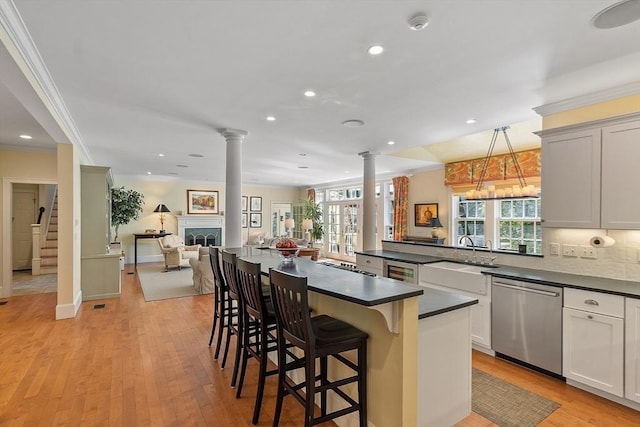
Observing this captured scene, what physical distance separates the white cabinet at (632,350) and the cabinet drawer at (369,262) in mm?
2545

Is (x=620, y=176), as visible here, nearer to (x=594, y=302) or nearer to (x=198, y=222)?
(x=594, y=302)

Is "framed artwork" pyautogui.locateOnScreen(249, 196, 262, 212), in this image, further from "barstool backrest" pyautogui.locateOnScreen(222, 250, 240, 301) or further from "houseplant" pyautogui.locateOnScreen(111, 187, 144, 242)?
"barstool backrest" pyautogui.locateOnScreen(222, 250, 240, 301)

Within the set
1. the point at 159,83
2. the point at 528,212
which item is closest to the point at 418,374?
the point at 159,83

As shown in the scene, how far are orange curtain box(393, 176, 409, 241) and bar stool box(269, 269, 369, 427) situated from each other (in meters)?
6.03

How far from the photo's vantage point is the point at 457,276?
3428mm

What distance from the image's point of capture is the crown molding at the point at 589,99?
109 inches

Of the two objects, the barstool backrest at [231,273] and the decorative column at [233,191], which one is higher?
the decorative column at [233,191]

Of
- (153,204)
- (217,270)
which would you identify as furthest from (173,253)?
(217,270)

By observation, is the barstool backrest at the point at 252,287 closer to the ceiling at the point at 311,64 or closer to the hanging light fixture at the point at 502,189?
the ceiling at the point at 311,64

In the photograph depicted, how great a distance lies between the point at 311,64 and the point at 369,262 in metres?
3.04

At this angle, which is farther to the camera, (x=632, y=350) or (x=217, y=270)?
(x=217, y=270)

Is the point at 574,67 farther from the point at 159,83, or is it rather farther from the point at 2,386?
the point at 2,386

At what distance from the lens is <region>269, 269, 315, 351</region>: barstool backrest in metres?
1.73

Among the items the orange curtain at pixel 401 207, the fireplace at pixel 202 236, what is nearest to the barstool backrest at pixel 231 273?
the orange curtain at pixel 401 207
